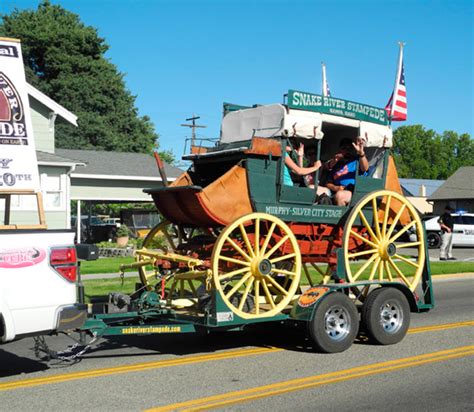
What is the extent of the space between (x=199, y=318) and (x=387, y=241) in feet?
10.1

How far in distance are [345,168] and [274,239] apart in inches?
75.2

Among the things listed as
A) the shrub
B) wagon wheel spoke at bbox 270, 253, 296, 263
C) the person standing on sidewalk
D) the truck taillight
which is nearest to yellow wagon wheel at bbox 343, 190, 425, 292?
wagon wheel spoke at bbox 270, 253, 296, 263

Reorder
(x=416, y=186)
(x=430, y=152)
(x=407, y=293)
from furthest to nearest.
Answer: (x=430, y=152) < (x=416, y=186) < (x=407, y=293)

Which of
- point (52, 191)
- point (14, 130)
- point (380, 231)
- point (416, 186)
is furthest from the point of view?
point (416, 186)

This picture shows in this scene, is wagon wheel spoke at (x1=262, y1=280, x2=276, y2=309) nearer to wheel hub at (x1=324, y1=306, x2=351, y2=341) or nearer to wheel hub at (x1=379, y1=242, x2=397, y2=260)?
wheel hub at (x1=324, y1=306, x2=351, y2=341)

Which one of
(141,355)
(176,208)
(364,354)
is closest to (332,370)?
(364,354)

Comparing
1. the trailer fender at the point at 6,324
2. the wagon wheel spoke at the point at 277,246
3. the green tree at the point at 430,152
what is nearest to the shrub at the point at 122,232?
the wagon wheel spoke at the point at 277,246

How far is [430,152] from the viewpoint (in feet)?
384

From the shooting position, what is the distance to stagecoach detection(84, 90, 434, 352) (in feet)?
27.6

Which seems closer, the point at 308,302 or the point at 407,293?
the point at 308,302

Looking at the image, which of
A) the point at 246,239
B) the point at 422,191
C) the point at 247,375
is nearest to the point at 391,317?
the point at 246,239

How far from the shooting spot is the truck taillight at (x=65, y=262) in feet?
22.4

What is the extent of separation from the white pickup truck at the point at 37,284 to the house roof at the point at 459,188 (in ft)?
176

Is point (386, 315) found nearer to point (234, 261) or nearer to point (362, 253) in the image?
point (362, 253)
